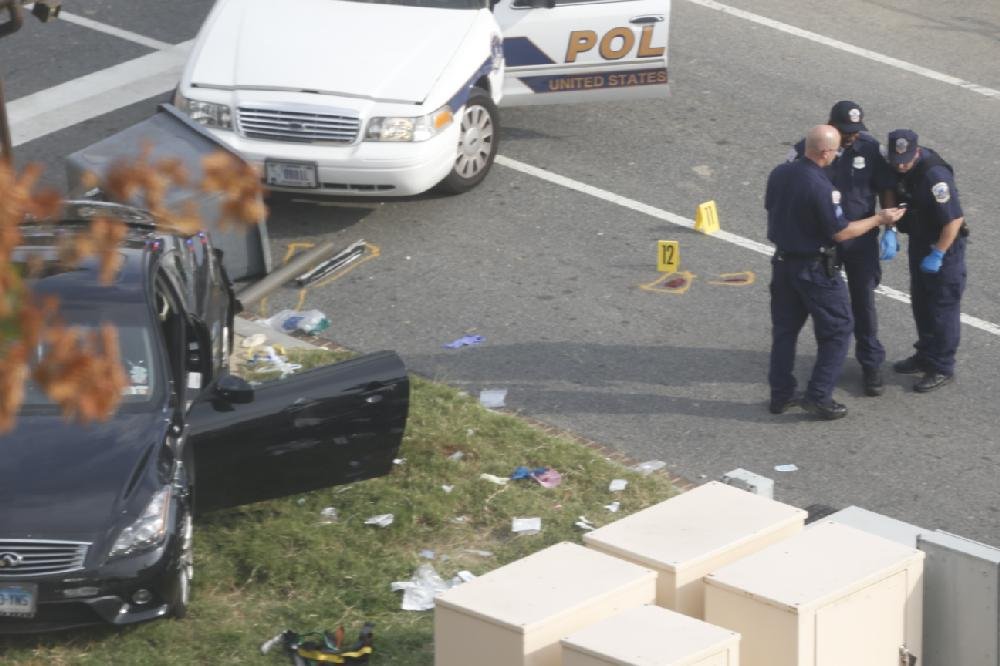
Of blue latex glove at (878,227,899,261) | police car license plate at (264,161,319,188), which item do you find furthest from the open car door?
police car license plate at (264,161,319,188)

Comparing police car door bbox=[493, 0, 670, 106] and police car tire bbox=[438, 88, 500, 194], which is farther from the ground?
police car door bbox=[493, 0, 670, 106]

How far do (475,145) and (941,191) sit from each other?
4.09 meters

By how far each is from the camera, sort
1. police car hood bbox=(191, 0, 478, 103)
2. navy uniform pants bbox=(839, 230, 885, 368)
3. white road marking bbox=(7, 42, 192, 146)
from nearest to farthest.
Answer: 1. navy uniform pants bbox=(839, 230, 885, 368)
2. police car hood bbox=(191, 0, 478, 103)
3. white road marking bbox=(7, 42, 192, 146)

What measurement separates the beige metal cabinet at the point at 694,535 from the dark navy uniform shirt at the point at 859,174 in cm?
361

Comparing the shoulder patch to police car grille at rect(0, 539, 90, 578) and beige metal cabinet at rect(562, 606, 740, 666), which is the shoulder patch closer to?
beige metal cabinet at rect(562, 606, 740, 666)

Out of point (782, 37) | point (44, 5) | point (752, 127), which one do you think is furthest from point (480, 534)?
point (782, 37)

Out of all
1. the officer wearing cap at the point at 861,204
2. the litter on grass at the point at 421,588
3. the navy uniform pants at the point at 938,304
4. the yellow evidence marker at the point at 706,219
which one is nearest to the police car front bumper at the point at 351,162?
the yellow evidence marker at the point at 706,219

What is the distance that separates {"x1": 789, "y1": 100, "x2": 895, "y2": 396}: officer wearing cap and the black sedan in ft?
10.3

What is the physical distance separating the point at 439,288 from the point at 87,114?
423cm

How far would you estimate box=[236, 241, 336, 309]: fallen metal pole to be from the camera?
37.8 ft

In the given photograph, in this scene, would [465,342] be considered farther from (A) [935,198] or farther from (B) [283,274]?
(A) [935,198]

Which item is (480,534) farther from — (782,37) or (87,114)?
(782,37)

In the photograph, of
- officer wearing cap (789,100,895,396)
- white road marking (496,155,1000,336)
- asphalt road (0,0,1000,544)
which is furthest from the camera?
white road marking (496,155,1000,336)

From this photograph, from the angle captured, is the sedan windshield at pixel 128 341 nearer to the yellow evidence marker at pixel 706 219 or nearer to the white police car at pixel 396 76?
the white police car at pixel 396 76
